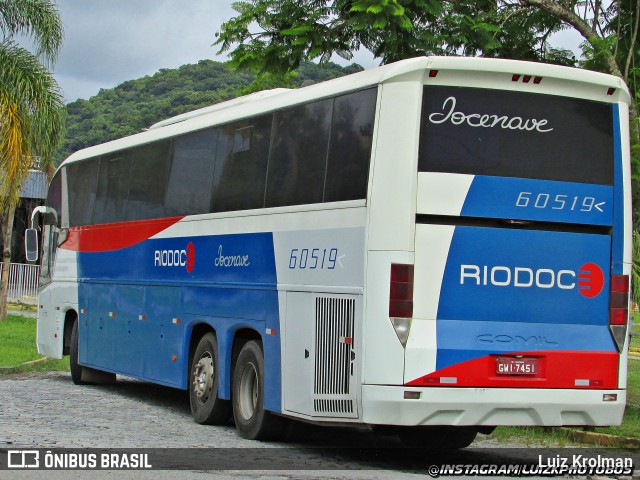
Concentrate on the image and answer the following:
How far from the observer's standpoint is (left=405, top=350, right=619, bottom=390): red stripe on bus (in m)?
10.0

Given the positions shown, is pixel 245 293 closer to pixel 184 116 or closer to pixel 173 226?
pixel 173 226

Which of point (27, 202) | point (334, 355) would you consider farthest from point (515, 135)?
point (27, 202)

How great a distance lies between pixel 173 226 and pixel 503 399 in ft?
19.7

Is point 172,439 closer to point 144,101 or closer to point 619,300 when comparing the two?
point 619,300

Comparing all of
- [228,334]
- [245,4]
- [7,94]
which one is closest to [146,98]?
[7,94]

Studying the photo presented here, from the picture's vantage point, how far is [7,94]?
26.3 metres

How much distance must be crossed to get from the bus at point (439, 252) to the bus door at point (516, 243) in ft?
0.05

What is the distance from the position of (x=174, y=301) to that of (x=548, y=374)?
5840 mm

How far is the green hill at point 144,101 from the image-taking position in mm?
61031

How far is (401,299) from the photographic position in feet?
32.7

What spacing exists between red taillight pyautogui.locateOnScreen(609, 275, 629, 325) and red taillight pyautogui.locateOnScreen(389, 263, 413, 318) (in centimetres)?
214

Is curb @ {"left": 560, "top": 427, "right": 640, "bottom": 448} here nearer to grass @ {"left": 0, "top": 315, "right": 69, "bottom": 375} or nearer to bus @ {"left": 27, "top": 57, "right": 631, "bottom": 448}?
bus @ {"left": 27, "top": 57, "right": 631, "bottom": 448}

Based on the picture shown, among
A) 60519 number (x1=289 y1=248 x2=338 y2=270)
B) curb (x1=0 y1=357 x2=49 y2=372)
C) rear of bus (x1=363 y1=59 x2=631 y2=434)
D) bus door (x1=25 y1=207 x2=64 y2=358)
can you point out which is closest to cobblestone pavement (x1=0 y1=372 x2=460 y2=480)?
rear of bus (x1=363 y1=59 x2=631 y2=434)

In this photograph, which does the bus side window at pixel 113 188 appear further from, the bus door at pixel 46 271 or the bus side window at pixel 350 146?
the bus side window at pixel 350 146
